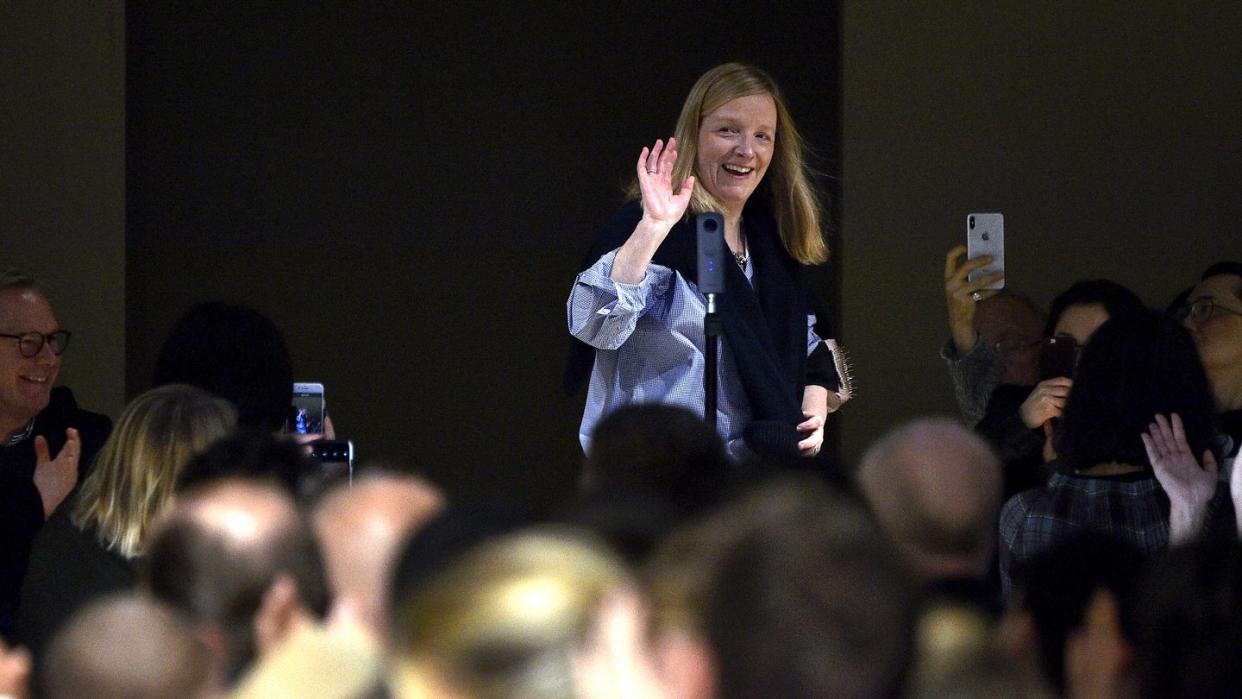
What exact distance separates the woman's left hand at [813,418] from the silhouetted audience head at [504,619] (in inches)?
79.3

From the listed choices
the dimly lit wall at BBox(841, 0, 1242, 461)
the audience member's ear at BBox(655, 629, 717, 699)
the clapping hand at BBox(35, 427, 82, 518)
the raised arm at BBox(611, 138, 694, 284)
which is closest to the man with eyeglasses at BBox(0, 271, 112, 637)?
the clapping hand at BBox(35, 427, 82, 518)

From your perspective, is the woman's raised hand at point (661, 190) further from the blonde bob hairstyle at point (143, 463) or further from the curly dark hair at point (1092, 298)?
the curly dark hair at point (1092, 298)

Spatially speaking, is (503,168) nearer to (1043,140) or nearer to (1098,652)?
(1043,140)

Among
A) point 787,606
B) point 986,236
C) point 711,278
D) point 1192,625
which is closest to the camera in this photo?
point 787,606

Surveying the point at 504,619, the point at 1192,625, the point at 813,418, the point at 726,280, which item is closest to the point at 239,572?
the point at 504,619

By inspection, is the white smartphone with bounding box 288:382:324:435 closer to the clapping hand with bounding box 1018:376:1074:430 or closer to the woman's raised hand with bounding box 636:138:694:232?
the woman's raised hand with bounding box 636:138:694:232

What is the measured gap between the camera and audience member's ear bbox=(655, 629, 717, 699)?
1.53 m

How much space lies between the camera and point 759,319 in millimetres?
3705

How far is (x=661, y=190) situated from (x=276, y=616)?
5.81 ft

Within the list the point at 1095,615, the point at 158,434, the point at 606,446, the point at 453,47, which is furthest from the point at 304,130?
the point at 1095,615

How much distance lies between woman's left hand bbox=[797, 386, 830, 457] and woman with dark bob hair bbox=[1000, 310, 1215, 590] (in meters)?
0.59

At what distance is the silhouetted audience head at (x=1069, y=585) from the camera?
204 centimetres

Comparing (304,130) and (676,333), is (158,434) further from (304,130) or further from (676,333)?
(304,130)

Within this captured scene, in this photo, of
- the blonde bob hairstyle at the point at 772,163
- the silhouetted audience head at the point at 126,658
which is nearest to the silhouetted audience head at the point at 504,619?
the silhouetted audience head at the point at 126,658
